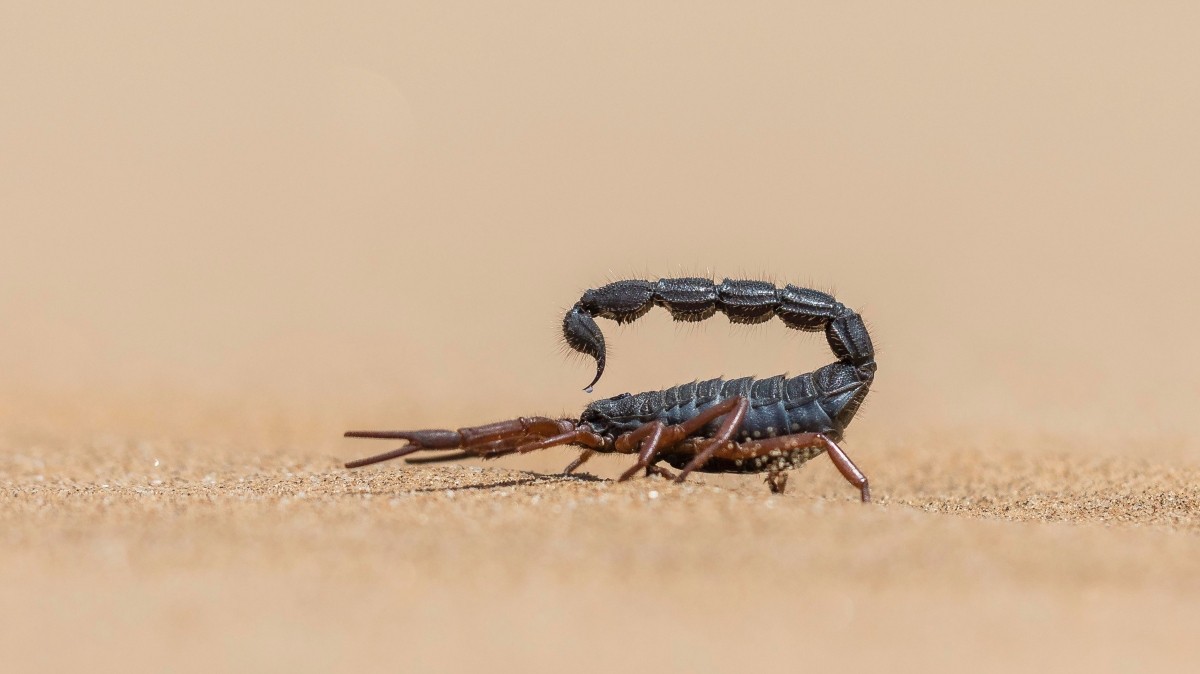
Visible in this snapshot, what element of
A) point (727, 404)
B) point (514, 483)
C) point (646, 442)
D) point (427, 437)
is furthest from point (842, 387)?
point (427, 437)

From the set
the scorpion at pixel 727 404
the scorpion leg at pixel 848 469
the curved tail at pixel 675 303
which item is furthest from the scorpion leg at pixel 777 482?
the curved tail at pixel 675 303

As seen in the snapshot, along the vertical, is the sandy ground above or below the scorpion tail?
below

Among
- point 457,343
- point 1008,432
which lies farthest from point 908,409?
point 457,343

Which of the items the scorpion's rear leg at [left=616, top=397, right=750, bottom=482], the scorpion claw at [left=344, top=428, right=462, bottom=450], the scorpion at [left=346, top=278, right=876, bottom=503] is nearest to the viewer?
the scorpion claw at [left=344, top=428, right=462, bottom=450]

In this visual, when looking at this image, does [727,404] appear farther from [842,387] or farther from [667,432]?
[842,387]

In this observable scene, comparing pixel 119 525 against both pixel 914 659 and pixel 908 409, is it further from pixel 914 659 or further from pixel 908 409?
pixel 908 409

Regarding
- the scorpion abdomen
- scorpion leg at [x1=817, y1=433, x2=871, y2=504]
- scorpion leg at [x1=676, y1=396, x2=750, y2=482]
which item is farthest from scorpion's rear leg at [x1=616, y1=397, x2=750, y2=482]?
scorpion leg at [x1=817, y1=433, x2=871, y2=504]

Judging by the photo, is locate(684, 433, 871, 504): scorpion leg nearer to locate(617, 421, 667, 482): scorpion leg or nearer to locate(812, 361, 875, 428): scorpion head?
locate(617, 421, 667, 482): scorpion leg

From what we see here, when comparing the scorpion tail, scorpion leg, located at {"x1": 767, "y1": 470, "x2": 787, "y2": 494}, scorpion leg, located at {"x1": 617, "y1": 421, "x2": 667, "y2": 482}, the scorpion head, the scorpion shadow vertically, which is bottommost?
scorpion leg, located at {"x1": 767, "y1": 470, "x2": 787, "y2": 494}
